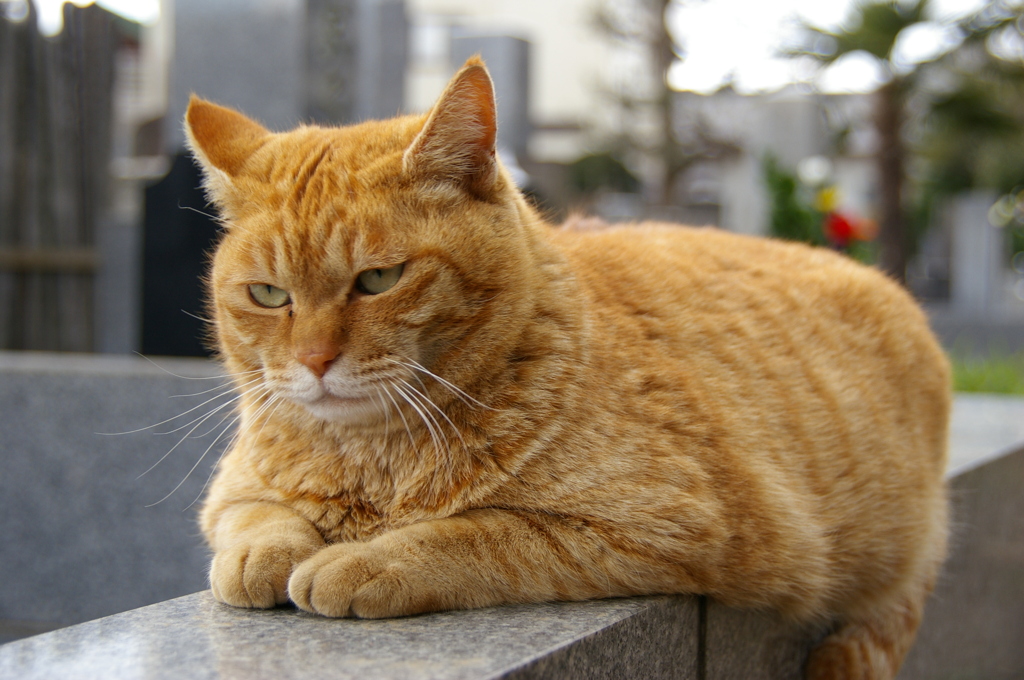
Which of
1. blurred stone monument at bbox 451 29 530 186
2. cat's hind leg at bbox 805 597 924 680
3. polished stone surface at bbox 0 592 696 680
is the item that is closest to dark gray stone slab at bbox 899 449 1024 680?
cat's hind leg at bbox 805 597 924 680

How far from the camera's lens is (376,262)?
1674 mm

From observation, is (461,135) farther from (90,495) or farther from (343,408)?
(90,495)

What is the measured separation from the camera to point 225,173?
1.90 meters

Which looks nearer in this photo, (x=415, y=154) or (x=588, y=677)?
(x=588, y=677)

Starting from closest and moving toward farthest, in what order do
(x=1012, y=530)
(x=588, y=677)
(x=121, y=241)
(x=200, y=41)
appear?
1. (x=588, y=677)
2. (x=1012, y=530)
3. (x=200, y=41)
4. (x=121, y=241)

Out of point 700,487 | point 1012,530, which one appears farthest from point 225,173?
point 1012,530

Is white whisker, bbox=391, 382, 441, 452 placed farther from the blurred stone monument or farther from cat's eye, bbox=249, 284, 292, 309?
the blurred stone monument

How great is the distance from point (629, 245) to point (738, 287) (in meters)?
0.32

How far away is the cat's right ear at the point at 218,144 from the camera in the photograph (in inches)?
76.1

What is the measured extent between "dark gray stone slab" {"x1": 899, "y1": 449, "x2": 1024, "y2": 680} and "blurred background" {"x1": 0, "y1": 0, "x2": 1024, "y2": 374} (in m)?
1.84

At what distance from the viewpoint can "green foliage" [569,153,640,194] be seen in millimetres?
19953

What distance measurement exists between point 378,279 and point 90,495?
2.65m

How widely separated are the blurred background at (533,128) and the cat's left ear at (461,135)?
2.32ft

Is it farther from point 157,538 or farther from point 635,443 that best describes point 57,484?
point 635,443
